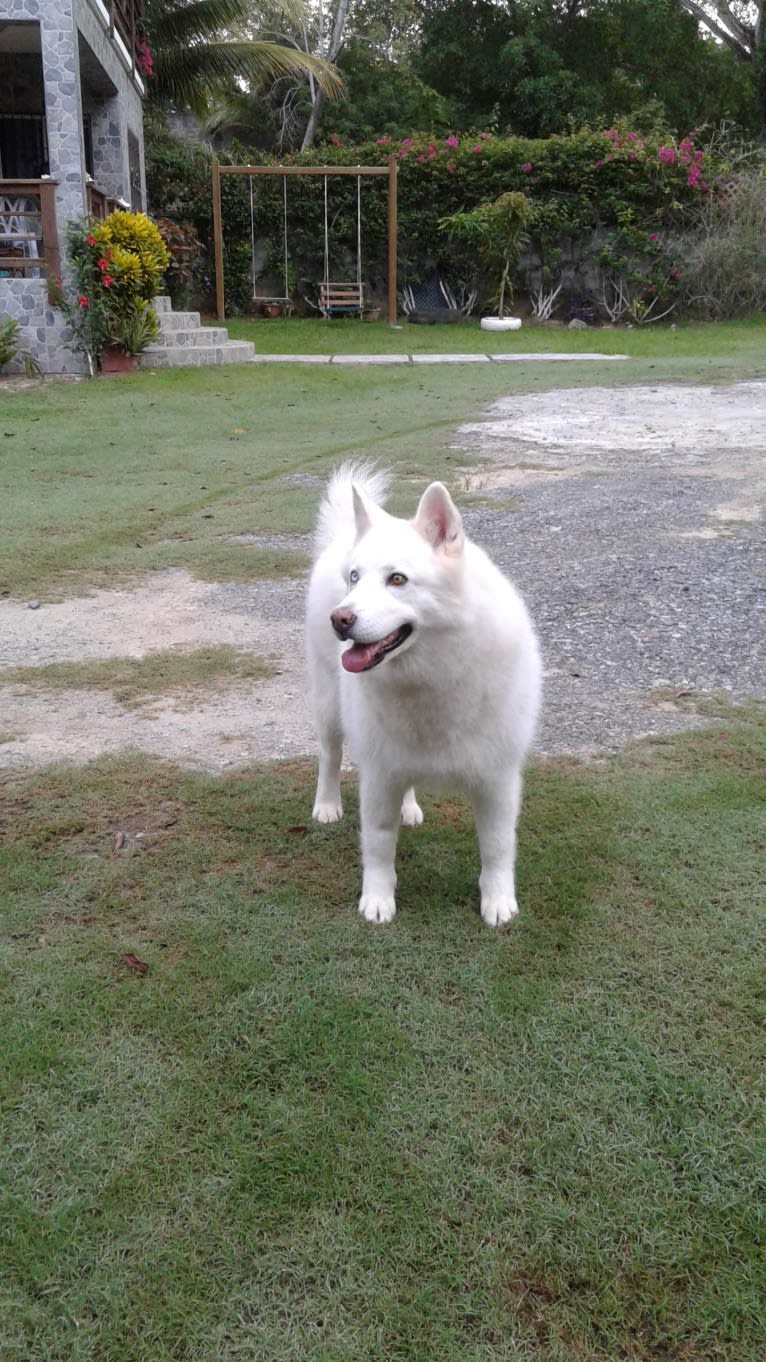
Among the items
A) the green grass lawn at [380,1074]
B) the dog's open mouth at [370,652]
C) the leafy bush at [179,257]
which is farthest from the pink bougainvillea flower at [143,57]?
the dog's open mouth at [370,652]

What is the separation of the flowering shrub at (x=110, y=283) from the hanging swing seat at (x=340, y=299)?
634 centimetres

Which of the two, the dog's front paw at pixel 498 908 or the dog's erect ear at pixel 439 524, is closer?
the dog's erect ear at pixel 439 524

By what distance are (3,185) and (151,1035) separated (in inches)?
504

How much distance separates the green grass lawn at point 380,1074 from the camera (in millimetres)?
1737

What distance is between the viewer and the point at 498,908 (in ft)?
8.74

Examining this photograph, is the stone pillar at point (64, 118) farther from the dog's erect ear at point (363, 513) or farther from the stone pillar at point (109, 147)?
the dog's erect ear at point (363, 513)

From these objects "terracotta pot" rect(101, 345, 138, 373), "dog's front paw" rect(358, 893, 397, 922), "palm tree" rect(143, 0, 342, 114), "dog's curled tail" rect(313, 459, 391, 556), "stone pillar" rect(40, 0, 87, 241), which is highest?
"palm tree" rect(143, 0, 342, 114)

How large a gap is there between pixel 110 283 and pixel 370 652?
11544 mm

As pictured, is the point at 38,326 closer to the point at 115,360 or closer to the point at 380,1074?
the point at 115,360

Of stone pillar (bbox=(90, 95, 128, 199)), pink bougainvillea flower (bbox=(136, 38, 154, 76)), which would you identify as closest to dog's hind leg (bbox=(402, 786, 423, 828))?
stone pillar (bbox=(90, 95, 128, 199))

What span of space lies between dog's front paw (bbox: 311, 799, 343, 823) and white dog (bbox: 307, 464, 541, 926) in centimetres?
43

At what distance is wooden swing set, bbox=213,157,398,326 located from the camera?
1755 centimetres

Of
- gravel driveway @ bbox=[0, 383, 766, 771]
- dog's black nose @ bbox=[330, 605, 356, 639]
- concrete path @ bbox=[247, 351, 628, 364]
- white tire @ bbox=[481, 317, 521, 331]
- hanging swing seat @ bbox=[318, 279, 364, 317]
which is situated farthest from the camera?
hanging swing seat @ bbox=[318, 279, 364, 317]

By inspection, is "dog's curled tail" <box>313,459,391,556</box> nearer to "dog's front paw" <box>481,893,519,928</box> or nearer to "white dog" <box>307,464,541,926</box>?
"white dog" <box>307,464,541,926</box>
